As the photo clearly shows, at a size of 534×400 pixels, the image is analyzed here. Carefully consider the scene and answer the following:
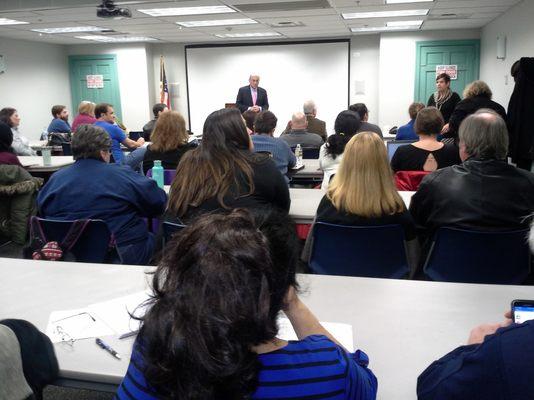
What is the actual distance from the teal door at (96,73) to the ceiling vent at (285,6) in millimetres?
5166

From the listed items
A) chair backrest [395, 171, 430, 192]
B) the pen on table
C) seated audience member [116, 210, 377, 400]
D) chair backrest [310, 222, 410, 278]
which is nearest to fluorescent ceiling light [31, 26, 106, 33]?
chair backrest [395, 171, 430, 192]

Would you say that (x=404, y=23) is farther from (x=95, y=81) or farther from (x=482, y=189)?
(x=482, y=189)

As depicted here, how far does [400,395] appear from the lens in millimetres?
1109

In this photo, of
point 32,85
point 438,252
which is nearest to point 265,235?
point 438,252

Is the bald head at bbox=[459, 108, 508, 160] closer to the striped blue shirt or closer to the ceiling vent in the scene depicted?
the striped blue shirt

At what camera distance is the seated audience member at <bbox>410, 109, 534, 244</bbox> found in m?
2.20

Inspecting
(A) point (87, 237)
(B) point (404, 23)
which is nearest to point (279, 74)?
(B) point (404, 23)

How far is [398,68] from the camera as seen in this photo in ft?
31.6

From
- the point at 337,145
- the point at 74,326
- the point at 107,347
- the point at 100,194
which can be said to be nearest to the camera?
the point at 107,347

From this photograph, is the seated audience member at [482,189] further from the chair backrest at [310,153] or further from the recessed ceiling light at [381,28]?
the recessed ceiling light at [381,28]

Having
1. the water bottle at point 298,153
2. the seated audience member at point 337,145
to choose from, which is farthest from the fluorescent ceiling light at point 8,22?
the seated audience member at point 337,145

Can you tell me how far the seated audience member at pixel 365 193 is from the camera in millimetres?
2237

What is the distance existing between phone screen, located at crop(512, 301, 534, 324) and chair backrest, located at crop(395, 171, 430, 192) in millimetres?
2192

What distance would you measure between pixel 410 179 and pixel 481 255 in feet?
4.24
